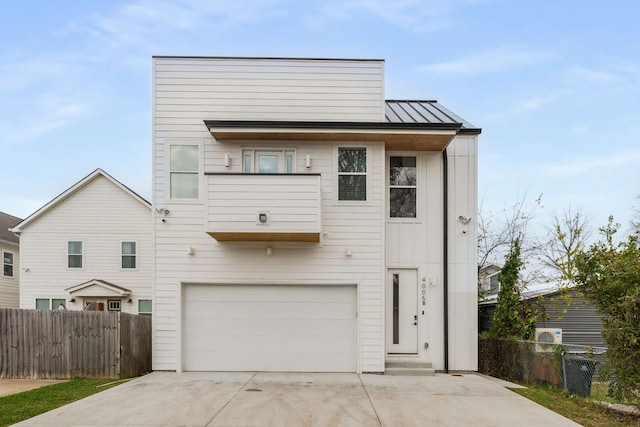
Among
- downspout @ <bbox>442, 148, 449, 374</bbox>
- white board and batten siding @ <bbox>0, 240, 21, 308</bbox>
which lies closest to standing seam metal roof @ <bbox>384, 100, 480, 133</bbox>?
downspout @ <bbox>442, 148, 449, 374</bbox>

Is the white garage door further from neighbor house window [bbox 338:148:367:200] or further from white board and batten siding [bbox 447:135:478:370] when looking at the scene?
A: white board and batten siding [bbox 447:135:478:370]

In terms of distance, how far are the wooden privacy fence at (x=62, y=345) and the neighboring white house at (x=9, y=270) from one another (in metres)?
14.1

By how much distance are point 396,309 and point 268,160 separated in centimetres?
439

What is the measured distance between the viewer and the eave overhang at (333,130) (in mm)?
9383

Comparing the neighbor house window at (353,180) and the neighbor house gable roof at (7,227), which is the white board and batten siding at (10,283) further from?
the neighbor house window at (353,180)

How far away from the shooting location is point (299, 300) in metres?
9.85

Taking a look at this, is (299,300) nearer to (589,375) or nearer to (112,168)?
(589,375)

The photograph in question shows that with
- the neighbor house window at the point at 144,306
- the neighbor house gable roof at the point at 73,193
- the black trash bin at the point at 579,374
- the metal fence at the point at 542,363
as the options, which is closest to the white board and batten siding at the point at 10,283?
the neighbor house gable roof at the point at 73,193

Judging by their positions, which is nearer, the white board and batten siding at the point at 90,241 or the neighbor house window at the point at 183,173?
the neighbor house window at the point at 183,173

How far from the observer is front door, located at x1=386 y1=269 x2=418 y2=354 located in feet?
33.1

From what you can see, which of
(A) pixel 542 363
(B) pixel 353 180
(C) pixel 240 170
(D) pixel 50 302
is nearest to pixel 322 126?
(B) pixel 353 180

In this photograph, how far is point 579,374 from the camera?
7.86 meters

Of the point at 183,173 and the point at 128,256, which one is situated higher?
the point at 183,173

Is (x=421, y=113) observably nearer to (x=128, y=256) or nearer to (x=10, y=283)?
(x=128, y=256)
